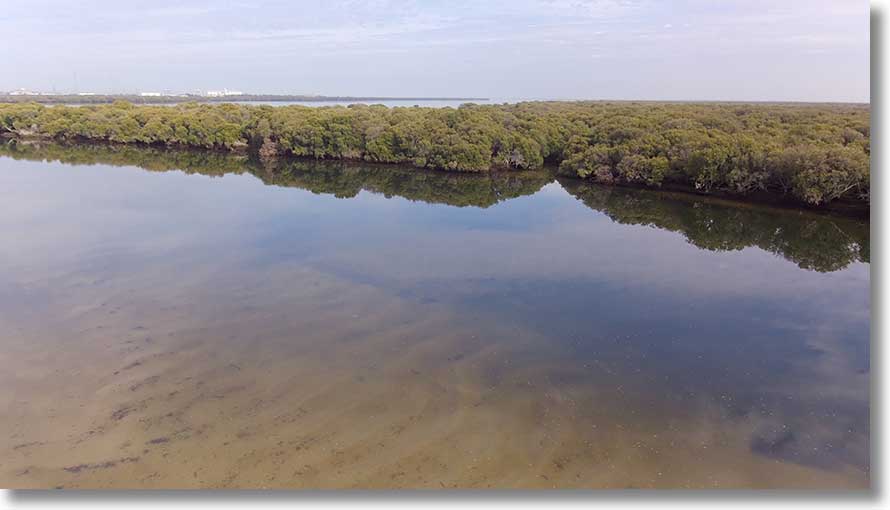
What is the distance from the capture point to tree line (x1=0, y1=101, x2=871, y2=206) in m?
36.0

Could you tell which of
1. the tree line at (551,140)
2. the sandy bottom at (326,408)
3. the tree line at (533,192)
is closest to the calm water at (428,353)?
the sandy bottom at (326,408)

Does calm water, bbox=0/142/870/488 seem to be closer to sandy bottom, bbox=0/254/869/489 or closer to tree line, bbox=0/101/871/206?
sandy bottom, bbox=0/254/869/489

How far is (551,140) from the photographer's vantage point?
186 ft

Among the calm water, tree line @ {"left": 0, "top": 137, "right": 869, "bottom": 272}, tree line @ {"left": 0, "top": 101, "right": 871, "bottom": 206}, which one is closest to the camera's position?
the calm water

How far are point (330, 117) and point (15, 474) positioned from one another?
186 ft

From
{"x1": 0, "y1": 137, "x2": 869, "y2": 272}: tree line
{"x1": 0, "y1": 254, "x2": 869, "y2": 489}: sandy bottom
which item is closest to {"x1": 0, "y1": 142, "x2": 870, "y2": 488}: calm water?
{"x1": 0, "y1": 254, "x2": 869, "y2": 489}: sandy bottom

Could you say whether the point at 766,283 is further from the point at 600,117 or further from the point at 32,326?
the point at 600,117

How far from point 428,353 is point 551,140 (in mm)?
44537

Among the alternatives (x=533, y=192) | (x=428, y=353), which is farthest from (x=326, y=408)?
(x=533, y=192)

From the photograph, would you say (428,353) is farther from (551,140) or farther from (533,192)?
(551,140)

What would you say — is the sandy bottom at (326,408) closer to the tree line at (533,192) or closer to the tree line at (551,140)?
the tree line at (533,192)

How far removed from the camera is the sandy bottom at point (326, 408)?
11500mm

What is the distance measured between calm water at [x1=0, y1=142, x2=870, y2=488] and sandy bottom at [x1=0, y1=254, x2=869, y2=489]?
6 centimetres

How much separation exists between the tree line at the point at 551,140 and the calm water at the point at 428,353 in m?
Answer: 5.08
